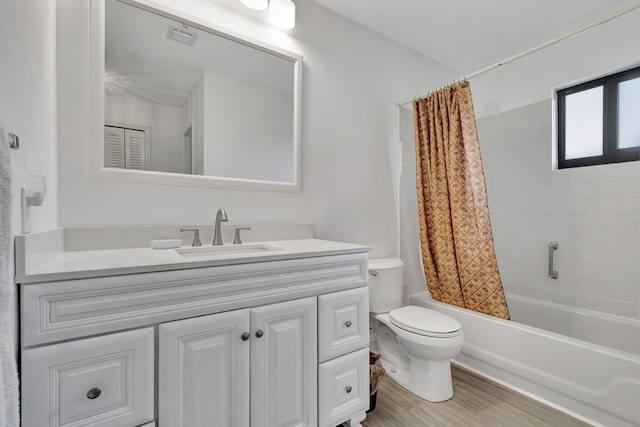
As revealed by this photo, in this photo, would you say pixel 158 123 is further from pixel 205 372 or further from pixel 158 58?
pixel 205 372

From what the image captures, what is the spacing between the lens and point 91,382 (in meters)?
0.82

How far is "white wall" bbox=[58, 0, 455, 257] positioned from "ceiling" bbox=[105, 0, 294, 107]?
103mm

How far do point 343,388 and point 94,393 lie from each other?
0.95 meters

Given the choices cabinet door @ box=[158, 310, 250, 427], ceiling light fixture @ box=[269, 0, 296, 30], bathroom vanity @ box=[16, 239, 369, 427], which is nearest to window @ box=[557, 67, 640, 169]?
bathroom vanity @ box=[16, 239, 369, 427]

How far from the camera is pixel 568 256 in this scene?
85.5 inches

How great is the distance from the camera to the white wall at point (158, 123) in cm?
135

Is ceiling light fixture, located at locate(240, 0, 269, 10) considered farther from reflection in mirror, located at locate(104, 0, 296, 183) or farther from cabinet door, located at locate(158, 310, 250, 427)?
cabinet door, located at locate(158, 310, 250, 427)

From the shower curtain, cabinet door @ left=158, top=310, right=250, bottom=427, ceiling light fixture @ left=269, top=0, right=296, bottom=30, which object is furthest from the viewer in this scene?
the shower curtain

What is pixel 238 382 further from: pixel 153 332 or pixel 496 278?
pixel 496 278

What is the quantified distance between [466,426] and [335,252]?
1.09 m

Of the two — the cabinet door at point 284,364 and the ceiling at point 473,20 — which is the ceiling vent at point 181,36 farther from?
the cabinet door at point 284,364

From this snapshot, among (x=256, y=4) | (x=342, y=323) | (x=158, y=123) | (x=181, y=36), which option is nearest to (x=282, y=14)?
(x=256, y=4)

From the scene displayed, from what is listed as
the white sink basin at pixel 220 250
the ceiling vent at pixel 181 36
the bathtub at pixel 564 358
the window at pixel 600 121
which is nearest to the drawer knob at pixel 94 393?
the white sink basin at pixel 220 250

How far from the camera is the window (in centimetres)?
199
